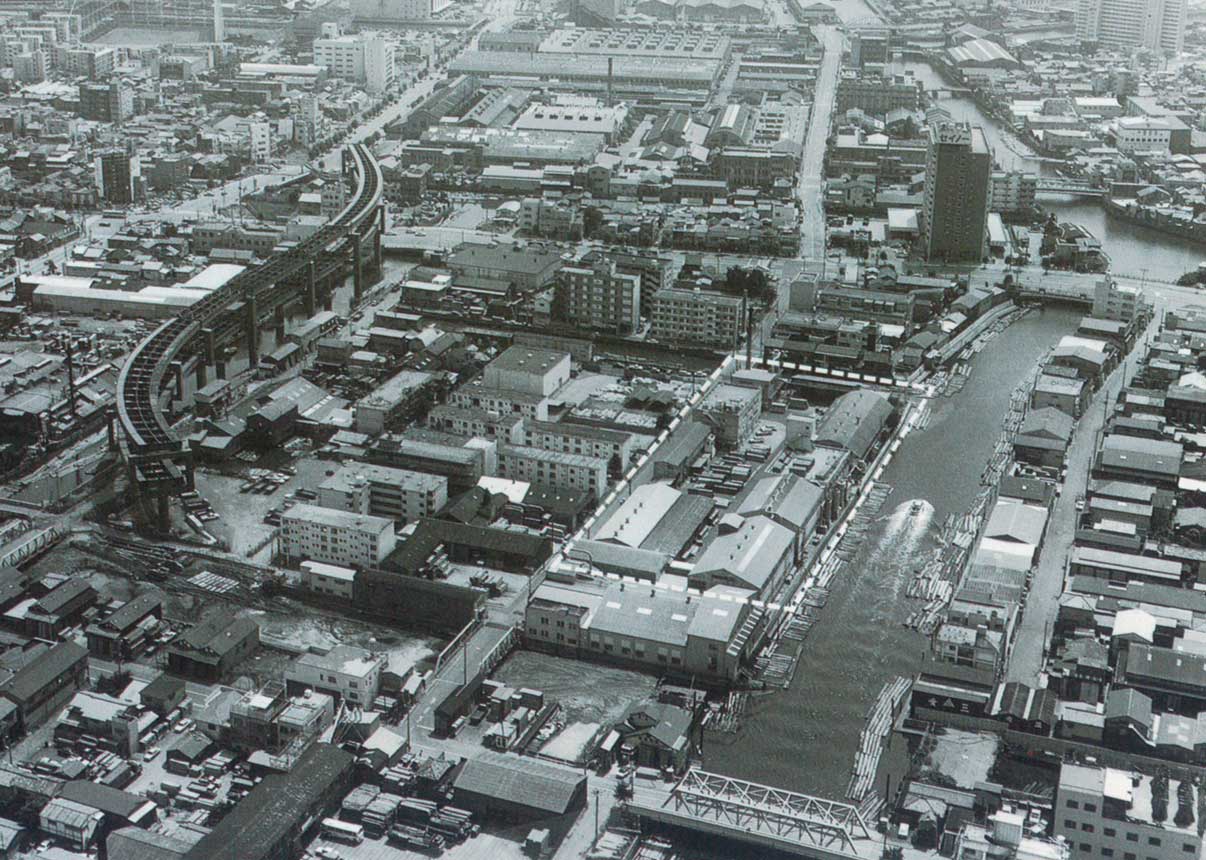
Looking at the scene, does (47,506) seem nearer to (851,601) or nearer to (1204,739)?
(851,601)

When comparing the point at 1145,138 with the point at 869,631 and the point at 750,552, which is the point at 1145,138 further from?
the point at 869,631

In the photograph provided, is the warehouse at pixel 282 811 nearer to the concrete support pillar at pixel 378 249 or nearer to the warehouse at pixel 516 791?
the warehouse at pixel 516 791

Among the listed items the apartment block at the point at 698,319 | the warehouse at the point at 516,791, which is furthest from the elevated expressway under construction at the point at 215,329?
the warehouse at the point at 516,791

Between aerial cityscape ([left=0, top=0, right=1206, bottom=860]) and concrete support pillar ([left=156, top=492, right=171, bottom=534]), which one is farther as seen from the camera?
concrete support pillar ([left=156, top=492, right=171, bottom=534])

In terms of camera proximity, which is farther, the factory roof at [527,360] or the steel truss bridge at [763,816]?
the factory roof at [527,360]

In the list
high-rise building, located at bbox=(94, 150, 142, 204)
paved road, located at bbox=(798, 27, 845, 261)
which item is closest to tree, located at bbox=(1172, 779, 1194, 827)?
paved road, located at bbox=(798, 27, 845, 261)

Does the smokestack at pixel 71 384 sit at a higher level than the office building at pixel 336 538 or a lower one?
higher

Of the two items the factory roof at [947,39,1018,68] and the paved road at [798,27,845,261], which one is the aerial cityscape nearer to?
the paved road at [798,27,845,261]
